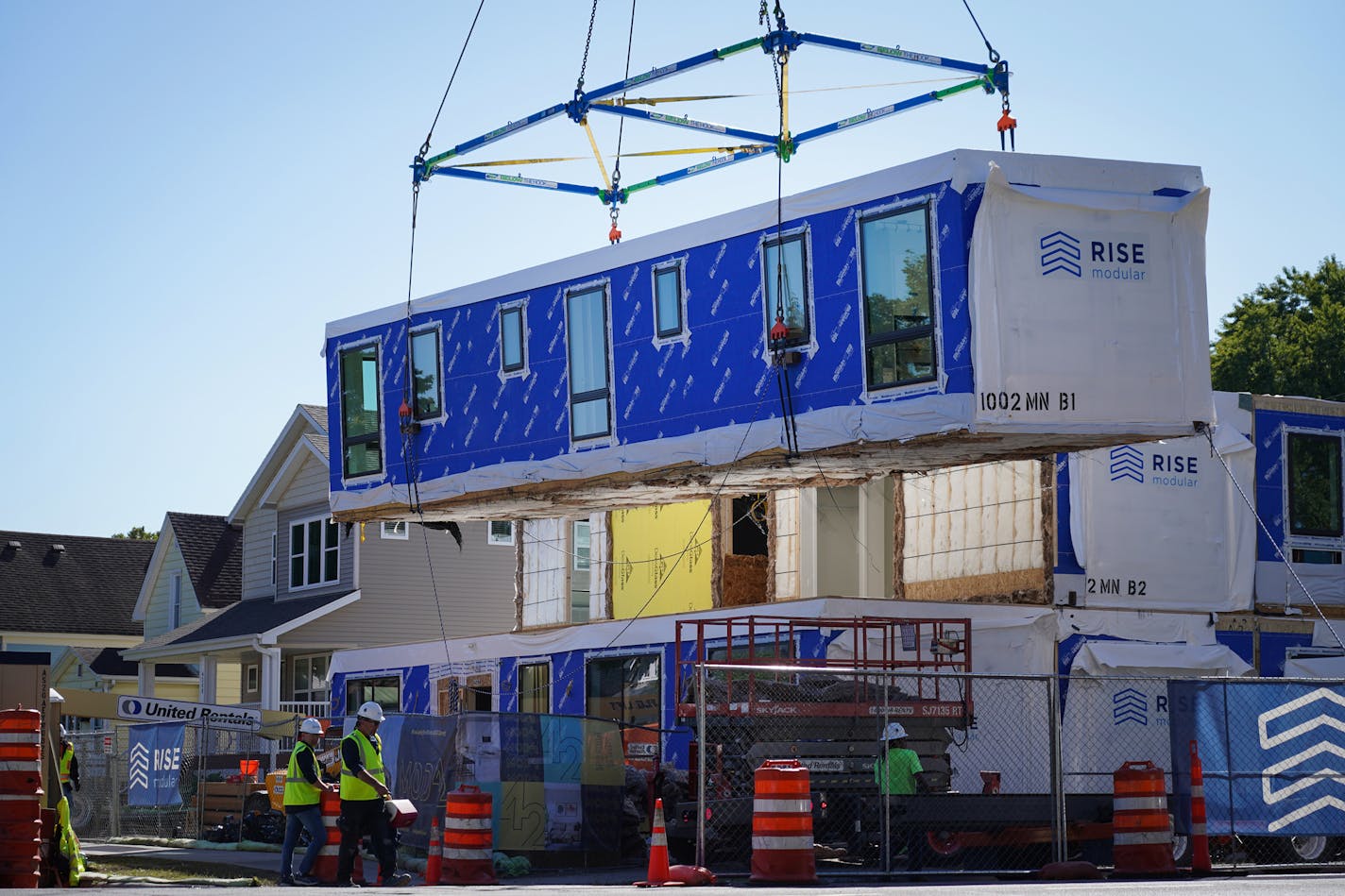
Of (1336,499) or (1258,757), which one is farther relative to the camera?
(1336,499)

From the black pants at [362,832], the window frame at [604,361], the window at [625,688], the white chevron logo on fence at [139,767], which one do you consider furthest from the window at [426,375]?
the black pants at [362,832]

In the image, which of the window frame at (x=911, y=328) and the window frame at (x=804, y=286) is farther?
the window frame at (x=804, y=286)

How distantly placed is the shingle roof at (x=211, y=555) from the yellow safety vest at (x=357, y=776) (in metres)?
32.3

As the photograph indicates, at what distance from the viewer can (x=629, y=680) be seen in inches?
1102

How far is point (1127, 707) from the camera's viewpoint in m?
25.8

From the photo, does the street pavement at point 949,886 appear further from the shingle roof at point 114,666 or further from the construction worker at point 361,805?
the shingle roof at point 114,666

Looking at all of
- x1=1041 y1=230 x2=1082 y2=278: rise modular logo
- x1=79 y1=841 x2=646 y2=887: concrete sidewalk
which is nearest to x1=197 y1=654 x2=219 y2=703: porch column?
x1=79 y1=841 x2=646 y2=887: concrete sidewalk

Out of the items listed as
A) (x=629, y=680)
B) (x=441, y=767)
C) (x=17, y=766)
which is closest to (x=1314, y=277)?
(x=629, y=680)

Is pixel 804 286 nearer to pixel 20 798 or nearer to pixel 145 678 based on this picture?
pixel 20 798

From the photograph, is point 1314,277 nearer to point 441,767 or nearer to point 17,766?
point 441,767

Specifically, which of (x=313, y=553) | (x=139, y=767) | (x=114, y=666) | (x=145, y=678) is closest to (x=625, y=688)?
(x=139, y=767)

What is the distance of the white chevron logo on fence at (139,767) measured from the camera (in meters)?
30.3

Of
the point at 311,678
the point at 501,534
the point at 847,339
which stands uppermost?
the point at 847,339

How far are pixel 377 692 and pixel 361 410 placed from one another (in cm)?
822
